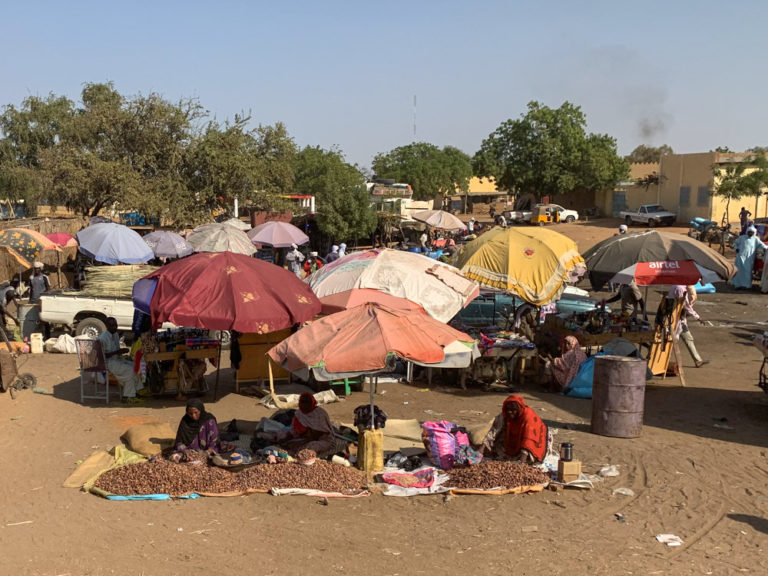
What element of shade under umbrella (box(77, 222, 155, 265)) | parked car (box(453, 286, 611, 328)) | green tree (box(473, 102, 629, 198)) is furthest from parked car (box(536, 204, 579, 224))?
shade under umbrella (box(77, 222, 155, 265))

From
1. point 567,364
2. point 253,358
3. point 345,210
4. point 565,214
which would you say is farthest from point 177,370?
point 565,214

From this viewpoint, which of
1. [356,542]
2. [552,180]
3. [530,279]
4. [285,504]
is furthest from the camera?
[552,180]

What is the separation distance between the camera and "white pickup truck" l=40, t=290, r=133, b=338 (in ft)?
53.0

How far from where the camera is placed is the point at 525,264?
13.0 m

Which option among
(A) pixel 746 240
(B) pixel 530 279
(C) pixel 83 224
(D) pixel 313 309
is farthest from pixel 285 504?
(C) pixel 83 224

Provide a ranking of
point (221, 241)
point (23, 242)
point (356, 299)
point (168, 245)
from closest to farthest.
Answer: point (356, 299) < point (23, 242) < point (221, 241) < point (168, 245)

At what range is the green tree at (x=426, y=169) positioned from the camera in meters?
67.4

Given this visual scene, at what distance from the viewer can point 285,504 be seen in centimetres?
779

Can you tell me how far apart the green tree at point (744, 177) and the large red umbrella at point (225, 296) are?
29.4 m

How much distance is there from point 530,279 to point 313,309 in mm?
3754

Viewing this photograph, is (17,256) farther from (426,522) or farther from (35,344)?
(426,522)

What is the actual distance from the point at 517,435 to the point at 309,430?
2348 millimetres

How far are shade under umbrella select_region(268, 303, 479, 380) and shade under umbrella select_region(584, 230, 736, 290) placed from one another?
4784mm

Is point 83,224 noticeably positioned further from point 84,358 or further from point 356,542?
point 356,542
